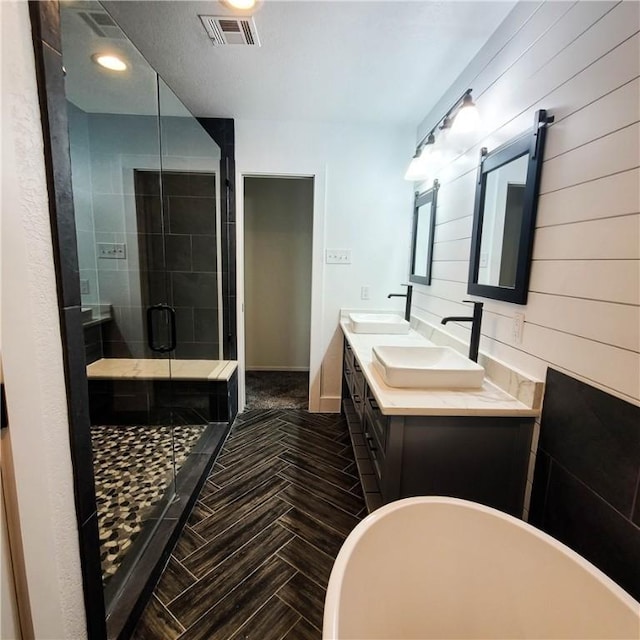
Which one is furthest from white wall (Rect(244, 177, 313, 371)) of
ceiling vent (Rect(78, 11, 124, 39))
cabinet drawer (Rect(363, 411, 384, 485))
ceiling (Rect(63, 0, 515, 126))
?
cabinet drawer (Rect(363, 411, 384, 485))

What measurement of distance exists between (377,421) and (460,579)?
0.63 m

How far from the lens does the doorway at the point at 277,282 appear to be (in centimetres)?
400

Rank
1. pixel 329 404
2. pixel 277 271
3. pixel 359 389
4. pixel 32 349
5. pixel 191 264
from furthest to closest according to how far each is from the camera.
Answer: pixel 277 271, pixel 329 404, pixel 191 264, pixel 359 389, pixel 32 349

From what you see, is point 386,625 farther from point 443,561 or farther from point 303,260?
point 303,260

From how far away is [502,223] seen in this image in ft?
5.30

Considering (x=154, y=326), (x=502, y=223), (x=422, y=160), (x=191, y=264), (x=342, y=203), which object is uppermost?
(x=422, y=160)

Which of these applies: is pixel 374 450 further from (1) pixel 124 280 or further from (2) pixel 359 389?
(1) pixel 124 280

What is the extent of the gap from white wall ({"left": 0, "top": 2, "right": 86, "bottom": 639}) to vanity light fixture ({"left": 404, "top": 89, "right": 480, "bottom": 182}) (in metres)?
1.71

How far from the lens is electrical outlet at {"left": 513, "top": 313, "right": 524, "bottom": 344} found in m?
1.44

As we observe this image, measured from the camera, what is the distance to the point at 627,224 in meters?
0.96

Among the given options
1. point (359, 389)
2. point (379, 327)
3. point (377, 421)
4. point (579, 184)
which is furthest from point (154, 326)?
point (579, 184)

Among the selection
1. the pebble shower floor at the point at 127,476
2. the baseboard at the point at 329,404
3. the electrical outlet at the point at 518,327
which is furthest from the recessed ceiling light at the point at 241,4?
the baseboard at the point at 329,404

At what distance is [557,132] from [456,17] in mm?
839

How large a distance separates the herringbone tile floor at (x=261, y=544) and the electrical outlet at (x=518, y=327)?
130cm
